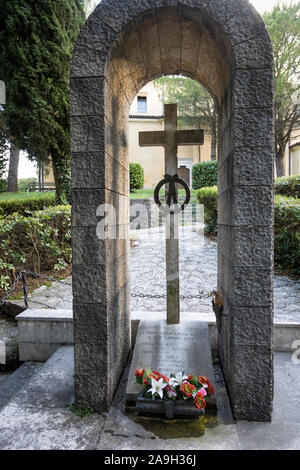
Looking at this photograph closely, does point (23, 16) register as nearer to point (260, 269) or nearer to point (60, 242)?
point (60, 242)

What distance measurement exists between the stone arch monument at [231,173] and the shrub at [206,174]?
47.3 feet

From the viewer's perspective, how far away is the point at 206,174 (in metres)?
16.9

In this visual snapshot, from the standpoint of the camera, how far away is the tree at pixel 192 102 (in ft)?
62.4

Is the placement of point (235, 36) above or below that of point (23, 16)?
below

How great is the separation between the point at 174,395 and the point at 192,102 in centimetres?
1962

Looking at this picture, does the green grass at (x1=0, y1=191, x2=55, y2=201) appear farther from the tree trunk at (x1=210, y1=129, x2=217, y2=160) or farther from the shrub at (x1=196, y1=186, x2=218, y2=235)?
the tree trunk at (x1=210, y1=129, x2=217, y2=160)

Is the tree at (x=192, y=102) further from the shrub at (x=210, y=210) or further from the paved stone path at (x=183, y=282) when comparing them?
the paved stone path at (x=183, y=282)

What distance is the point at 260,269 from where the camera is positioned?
7.29 feet

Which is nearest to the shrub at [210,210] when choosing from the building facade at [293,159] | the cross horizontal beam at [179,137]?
the cross horizontal beam at [179,137]

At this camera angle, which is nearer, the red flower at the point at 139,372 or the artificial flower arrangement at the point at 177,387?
the artificial flower arrangement at the point at 177,387

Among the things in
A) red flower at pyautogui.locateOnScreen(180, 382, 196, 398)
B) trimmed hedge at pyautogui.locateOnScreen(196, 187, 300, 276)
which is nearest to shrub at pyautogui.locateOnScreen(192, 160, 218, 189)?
trimmed hedge at pyautogui.locateOnScreen(196, 187, 300, 276)

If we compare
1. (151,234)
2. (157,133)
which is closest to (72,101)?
(157,133)

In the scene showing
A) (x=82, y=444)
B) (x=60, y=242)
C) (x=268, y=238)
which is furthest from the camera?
(x=60, y=242)

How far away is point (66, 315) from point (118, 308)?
107 cm
